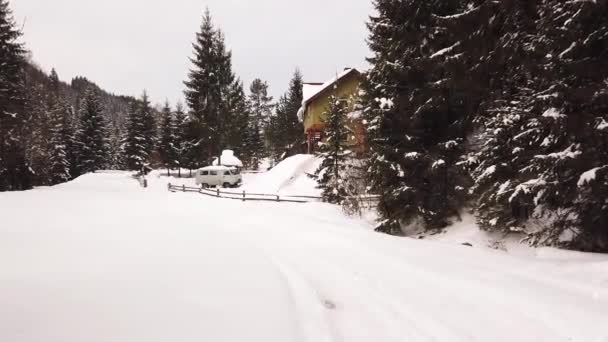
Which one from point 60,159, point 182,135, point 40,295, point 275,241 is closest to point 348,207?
point 275,241

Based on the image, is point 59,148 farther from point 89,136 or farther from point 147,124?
point 147,124

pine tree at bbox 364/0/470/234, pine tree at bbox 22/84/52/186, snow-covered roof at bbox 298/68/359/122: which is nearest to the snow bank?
snow-covered roof at bbox 298/68/359/122

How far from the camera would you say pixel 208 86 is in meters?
38.6

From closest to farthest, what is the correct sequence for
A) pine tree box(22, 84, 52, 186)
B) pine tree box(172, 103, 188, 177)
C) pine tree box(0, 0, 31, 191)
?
pine tree box(0, 0, 31, 191) → pine tree box(22, 84, 52, 186) → pine tree box(172, 103, 188, 177)

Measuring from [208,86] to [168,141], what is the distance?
17.2 m

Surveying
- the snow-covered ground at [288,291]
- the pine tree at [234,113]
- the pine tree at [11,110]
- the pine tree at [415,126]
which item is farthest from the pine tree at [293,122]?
the snow-covered ground at [288,291]

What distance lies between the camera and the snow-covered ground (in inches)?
162

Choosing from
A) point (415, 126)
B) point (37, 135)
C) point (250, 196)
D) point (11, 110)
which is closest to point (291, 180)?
point (250, 196)

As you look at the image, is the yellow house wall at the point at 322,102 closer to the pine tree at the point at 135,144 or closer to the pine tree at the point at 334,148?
the pine tree at the point at 334,148

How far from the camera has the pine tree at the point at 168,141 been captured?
167 feet

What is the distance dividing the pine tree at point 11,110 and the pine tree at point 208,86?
14.7 metres

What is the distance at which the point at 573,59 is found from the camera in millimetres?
7098

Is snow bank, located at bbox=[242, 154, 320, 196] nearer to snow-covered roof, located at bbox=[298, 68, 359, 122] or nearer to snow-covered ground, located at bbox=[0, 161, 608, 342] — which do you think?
snow-covered roof, located at bbox=[298, 68, 359, 122]

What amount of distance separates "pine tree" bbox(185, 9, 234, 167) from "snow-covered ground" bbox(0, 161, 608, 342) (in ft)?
99.0
